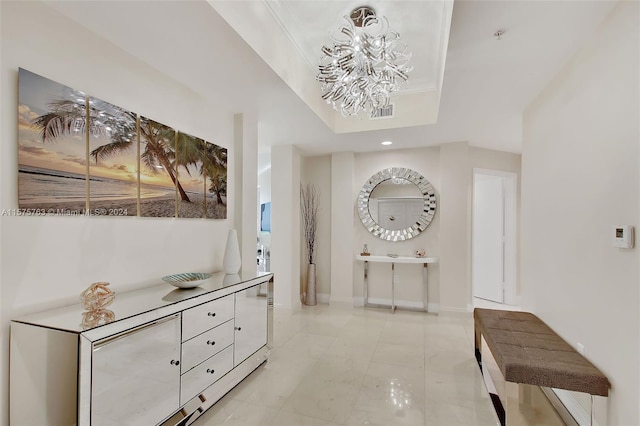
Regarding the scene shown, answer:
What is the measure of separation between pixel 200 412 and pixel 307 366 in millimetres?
1044

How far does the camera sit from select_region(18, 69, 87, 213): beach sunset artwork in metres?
1.59

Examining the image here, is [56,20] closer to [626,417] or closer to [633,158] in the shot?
[633,158]

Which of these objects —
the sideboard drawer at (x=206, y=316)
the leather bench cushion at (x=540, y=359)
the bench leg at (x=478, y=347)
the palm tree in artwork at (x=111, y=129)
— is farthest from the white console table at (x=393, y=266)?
the palm tree in artwork at (x=111, y=129)

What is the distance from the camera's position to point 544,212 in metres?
2.63

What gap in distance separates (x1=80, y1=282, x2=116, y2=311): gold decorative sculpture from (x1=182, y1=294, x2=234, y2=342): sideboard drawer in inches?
18.4

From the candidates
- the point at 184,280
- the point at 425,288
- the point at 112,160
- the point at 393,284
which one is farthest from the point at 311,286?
the point at 112,160

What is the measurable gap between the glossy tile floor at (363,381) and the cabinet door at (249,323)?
25cm

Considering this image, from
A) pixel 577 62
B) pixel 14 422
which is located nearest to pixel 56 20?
pixel 14 422

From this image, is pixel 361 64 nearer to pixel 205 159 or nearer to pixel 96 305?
pixel 205 159

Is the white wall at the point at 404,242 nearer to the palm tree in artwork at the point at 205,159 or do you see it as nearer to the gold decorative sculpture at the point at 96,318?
the palm tree in artwork at the point at 205,159

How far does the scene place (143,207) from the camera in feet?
7.49

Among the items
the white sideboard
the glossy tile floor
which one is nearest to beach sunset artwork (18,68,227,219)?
the white sideboard

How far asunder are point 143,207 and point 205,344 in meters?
1.10

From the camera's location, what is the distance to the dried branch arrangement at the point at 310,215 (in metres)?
5.18
